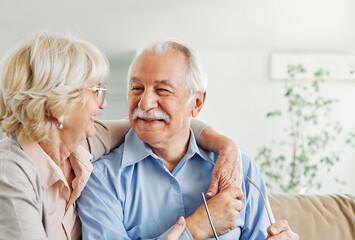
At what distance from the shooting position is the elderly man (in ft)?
4.84

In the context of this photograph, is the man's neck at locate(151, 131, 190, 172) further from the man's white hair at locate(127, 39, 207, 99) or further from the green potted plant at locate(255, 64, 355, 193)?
the green potted plant at locate(255, 64, 355, 193)

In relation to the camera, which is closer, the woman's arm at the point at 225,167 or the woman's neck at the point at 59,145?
the woman's neck at the point at 59,145

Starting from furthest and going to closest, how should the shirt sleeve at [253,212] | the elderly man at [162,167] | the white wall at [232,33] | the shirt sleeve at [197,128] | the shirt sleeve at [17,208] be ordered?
the white wall at [232,33], the shirt sleeve at [197,128], the shirt sleeve at [253,212], the elderly man at [162,167], the shirt sleeve at [17,208]

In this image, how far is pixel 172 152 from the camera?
163 centimetres

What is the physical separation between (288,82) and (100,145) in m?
3.49

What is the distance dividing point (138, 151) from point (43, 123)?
483 mm

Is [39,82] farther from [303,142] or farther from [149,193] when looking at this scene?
[303,142]

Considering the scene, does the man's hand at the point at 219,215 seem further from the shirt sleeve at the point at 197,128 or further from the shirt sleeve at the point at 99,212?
the shirt sleeve at the point at 197,128

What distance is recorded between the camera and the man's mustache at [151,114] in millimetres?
1532

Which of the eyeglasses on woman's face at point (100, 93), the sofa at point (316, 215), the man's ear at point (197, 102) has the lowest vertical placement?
the sofa at point (316, 215)

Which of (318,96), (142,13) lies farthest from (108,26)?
(318,96)

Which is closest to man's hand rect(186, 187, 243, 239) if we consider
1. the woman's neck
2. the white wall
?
the woman's neck

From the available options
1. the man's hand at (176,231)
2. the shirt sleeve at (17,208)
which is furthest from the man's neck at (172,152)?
the shirt sleeve at (17,208)

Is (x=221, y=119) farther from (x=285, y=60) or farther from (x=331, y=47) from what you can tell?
(x=331, y=47)
